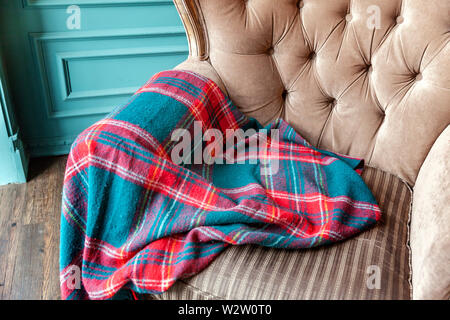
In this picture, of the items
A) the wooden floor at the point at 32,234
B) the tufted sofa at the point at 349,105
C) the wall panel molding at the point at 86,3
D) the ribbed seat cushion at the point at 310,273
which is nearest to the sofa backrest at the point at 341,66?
the tufted sofa at the point at 349,105

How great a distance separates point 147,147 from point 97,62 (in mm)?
977

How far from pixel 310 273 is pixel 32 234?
103 cm

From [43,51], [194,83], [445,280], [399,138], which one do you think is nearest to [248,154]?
[194,83]

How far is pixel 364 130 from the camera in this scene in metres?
1.10

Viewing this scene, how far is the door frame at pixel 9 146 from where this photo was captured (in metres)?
1.49

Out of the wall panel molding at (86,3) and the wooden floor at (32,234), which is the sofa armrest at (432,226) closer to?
the wooden floor at (32,234)

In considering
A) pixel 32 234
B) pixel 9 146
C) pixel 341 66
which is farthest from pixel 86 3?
pixel 341 66

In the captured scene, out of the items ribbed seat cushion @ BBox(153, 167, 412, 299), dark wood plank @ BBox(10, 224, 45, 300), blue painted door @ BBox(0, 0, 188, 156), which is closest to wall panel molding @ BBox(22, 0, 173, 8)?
blue painted door @ BBox(0, 0, 188, 156)

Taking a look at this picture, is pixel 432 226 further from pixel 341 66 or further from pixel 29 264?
pixel 29 264

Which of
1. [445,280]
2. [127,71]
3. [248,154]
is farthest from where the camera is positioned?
[127,71]

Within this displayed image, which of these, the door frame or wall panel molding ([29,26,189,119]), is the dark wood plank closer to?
the door frame

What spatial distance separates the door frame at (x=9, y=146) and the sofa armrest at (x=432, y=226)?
54.2 inches

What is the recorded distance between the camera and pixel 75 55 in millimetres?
1633

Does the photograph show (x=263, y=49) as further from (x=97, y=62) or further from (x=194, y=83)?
(x=97, y=62)
